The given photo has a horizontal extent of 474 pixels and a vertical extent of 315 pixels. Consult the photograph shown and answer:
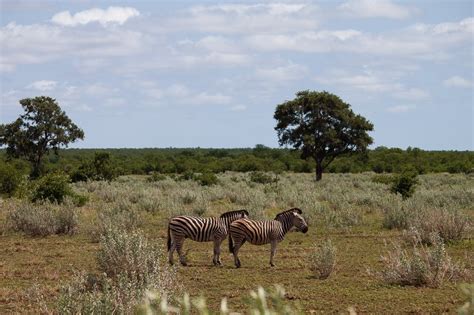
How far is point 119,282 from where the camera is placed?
7.81 meters

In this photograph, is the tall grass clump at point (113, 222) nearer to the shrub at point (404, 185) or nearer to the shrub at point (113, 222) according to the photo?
the shrub at point (113, 222)

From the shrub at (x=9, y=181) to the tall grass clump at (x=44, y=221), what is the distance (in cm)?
1138

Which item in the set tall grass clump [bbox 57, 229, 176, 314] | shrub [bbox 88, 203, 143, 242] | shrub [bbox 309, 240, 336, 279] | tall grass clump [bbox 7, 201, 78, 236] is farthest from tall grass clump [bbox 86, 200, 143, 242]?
shrub [bbox 309, 240, 336, 279]

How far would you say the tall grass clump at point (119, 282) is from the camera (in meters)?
7.42

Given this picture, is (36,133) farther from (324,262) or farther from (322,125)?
(324,262)

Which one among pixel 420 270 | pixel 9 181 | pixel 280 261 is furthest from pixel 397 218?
pixel 9 181

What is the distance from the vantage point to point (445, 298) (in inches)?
396

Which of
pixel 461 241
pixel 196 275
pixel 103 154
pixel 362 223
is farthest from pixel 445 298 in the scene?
pixel 103 154

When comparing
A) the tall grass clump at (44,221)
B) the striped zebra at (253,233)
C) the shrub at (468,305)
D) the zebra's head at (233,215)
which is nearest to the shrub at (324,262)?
the striped zebra at (253,233)

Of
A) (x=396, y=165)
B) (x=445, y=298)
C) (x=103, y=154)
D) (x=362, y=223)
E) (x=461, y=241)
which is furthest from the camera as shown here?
(x=396, y=165)

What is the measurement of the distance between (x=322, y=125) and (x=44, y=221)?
28.7 m

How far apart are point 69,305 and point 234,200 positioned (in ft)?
66.2

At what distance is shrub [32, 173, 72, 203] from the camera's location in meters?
23.9

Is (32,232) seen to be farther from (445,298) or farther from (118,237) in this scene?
(445,298)
